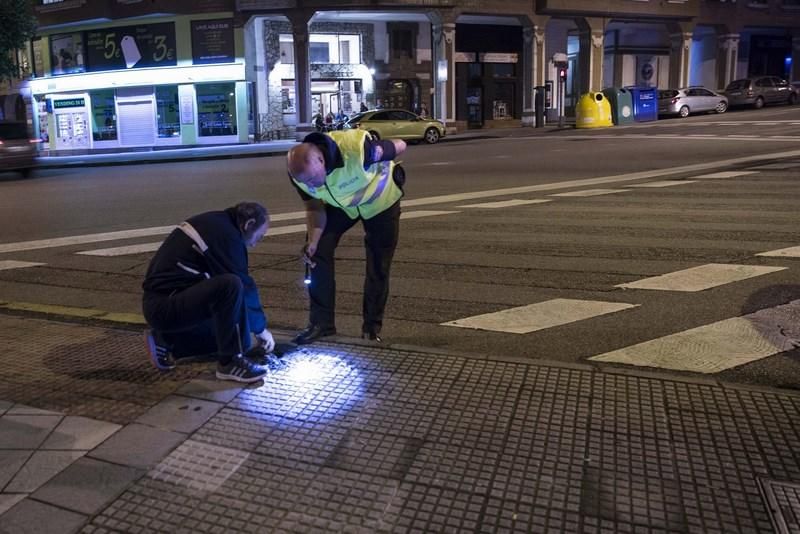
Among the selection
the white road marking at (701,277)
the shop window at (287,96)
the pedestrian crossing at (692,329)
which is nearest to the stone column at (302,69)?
the shop window at (287,96)

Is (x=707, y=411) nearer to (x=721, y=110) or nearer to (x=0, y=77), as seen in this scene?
(x=0, y=77)

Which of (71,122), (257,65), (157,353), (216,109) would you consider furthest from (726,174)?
(71,122)

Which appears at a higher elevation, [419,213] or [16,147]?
[16,147]

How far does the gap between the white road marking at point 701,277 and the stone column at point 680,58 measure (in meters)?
37.7

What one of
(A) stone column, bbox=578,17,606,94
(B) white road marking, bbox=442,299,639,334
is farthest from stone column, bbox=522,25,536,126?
(B) white road marking, bbox=442,299,639,334

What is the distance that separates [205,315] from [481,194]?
8981mm

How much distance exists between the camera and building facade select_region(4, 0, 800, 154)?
34.1m

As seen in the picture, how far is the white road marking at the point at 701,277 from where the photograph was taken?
22.1ft

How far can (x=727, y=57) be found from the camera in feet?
143

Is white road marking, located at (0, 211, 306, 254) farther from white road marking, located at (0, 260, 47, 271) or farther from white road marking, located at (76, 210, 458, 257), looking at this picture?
white road marking, located at (0, 260, 47, 271)

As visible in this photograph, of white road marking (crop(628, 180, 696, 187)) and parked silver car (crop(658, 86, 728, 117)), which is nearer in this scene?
white road marking (crop(628, 180, 696, 187))

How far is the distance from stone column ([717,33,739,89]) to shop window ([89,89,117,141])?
1296 inches

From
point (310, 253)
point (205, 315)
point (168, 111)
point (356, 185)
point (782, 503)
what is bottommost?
point (782, 503)

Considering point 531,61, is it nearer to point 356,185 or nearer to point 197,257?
point 356,185
